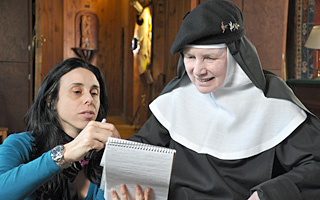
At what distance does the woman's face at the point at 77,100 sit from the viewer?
174cm

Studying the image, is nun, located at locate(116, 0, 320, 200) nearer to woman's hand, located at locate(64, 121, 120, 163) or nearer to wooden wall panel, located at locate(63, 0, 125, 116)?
woman's hand, located at locate(64, 121, 120, 163)

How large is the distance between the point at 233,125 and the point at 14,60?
513 cm

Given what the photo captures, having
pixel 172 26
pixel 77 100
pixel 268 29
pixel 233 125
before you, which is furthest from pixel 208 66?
pixel 172 26

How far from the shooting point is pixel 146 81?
23.5ft

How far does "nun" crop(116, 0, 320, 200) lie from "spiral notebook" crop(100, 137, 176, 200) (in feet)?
0.96

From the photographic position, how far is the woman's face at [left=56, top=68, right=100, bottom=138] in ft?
5.70

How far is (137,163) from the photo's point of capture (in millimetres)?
1305

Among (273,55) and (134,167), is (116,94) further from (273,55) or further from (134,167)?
(134,167)

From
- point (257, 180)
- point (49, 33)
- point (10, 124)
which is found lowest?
point (10, 124)

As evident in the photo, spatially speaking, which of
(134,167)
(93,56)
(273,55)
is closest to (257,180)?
(134,167)

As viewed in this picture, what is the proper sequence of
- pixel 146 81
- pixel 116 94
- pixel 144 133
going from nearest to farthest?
pixel 144 133
pixel 146 81
pixel 116 94

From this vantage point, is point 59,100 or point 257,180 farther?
point 59,100

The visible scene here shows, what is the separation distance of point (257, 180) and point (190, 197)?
31cm

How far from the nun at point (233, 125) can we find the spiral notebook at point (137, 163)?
0.29m
